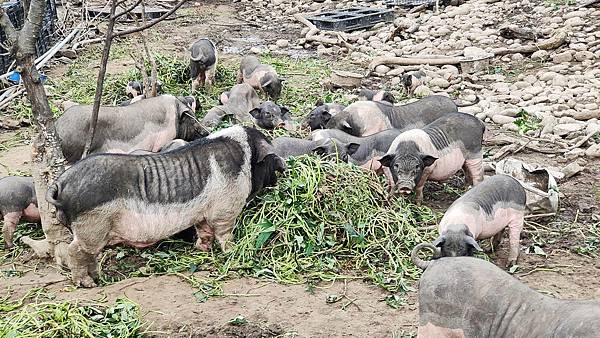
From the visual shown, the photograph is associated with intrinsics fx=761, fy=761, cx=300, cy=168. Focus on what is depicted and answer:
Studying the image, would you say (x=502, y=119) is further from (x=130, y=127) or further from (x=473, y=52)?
(x=130, y=127)

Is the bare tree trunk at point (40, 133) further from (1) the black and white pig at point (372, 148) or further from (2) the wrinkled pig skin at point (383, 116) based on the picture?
(2) the wrinkled pig skin at point (383, 116)

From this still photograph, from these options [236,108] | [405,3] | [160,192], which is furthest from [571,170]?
[405,3]

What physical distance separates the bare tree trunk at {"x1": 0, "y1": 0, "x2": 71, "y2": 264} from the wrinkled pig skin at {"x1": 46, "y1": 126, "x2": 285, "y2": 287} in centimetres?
37

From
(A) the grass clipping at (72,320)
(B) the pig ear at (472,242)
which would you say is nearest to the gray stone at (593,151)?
(B) the pig ear at (472,242)

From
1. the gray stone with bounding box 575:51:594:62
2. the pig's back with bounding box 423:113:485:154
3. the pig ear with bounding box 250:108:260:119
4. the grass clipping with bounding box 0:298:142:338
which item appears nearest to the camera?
the grass clipping with bounding box 0:298:142:338

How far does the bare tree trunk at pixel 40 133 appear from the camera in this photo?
6094mm

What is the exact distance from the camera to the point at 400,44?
16469 mm

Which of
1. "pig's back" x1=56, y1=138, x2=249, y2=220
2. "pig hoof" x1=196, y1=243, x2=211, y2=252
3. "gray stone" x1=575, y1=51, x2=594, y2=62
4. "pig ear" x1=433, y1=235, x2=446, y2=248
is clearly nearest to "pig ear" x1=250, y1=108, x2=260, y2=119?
"pig's back" x1=56, y1=138, x2=249, y2=220

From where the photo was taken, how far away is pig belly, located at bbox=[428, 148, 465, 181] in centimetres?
820

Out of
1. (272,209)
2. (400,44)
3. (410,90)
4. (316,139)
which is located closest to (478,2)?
(400,44)

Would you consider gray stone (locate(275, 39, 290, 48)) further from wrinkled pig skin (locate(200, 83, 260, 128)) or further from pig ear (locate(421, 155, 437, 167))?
pig ear (locate(421, 155, 437, 167))

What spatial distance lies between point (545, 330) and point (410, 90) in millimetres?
8644

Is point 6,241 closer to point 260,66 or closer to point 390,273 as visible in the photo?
point 390,273

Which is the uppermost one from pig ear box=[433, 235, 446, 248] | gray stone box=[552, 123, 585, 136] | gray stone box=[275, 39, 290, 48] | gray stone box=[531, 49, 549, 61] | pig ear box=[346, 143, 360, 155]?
pig ear box=[433, 235, 446, 248]
